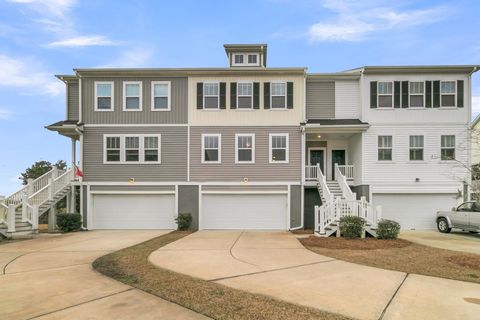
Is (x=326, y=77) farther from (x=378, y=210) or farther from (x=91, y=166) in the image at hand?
(x=91, y=166)

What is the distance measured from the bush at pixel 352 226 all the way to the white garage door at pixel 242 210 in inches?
203

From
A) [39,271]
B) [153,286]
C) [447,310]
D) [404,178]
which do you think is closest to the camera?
[447,310]

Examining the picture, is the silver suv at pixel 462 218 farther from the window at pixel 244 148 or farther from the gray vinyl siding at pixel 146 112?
the gray vinyl siding at pixel 146 112

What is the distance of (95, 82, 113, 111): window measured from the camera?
19438mm

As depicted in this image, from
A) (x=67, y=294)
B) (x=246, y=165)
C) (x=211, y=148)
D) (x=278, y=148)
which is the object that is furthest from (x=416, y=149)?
(x=67, y=294)

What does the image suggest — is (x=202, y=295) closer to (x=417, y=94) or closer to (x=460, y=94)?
(x=417, y=94)

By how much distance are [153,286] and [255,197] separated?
12760 mm

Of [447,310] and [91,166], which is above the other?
[91,166]

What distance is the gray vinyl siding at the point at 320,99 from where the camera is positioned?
19875 mm

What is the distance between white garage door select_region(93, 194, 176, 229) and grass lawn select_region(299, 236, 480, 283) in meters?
8.23

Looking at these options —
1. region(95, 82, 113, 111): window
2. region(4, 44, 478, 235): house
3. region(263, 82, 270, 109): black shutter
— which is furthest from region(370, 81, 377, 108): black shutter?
region(95, 82, 113, 111): window

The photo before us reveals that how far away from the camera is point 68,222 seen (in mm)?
17922

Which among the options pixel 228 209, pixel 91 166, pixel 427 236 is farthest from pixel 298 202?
pixel 91 166

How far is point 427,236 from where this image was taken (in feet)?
52.1
